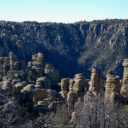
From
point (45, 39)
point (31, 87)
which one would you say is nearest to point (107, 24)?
point (45, 39)

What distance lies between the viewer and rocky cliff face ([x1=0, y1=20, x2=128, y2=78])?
84438 mm

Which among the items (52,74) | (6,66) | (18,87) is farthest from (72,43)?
(18,87)

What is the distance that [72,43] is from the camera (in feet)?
376

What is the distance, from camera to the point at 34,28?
12162 centimetres

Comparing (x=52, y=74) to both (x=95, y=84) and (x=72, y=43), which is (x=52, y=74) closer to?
(x=95, y=84)

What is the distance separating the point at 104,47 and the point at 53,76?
61.2m

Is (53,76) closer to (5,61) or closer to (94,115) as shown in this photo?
(5,61)

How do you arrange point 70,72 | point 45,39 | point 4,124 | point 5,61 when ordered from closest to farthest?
→ point 4,124 < point 5,61 < point 70,72 < point 45,39

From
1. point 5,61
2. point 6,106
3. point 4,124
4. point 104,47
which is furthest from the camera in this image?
point 104,47

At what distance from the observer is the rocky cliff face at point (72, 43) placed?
277ft

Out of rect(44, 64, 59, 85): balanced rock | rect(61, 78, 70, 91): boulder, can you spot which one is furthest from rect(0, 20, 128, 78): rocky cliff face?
rect(61, 78, 70, 91): boulder

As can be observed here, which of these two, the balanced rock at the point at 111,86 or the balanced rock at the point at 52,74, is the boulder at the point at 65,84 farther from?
the balanced rock at the point at 52,74

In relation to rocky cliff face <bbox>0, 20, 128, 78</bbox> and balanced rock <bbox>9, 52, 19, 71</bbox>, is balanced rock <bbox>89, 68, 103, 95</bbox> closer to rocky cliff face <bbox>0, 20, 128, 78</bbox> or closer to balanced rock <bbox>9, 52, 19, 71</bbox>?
balanced rock <bbox>9, 52, 19, 71</bbox>

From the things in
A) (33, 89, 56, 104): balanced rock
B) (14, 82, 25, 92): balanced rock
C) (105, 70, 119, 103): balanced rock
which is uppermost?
(105, 70, 119, 103): balanced rock
